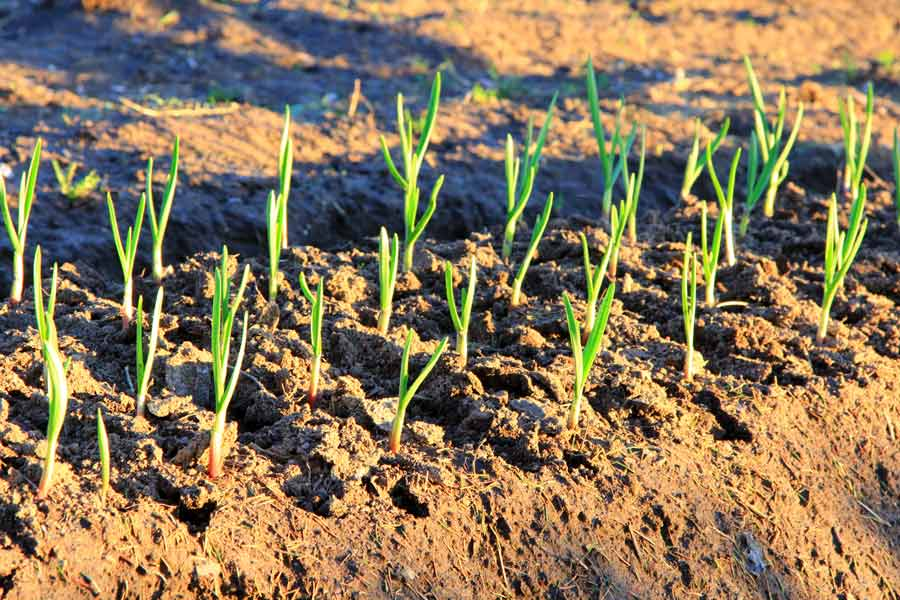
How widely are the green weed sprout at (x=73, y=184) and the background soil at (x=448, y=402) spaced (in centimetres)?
4

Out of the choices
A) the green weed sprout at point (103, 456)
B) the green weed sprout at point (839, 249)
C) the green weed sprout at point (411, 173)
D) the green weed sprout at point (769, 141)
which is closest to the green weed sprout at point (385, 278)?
the green weed sprout at point (411, 173)

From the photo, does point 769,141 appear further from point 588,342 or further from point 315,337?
point 315,337

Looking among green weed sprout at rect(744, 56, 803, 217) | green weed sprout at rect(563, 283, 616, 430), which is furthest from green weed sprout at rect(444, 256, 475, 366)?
green weed sprout at rect(744, 56, 803, 217)

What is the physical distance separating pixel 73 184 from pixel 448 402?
71.7 inches

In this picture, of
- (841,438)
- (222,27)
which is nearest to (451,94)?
(222,27)

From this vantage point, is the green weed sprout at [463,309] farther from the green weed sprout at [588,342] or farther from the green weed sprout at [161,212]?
the green weed sprout at [161,212]

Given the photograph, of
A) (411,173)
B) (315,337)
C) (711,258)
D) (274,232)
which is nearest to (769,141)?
(711,258)

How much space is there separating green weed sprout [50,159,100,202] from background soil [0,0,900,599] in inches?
1.6

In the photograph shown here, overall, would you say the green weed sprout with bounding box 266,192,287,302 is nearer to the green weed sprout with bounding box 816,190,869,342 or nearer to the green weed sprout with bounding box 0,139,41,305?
the green weed sprout with bounding box 0,139,41,305

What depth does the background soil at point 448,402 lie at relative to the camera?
A: 182cm

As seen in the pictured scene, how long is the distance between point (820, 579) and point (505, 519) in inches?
28.6

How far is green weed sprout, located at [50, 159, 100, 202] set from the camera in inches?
129

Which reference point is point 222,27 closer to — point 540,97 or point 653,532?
point 540,97

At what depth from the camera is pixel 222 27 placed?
539 cm
